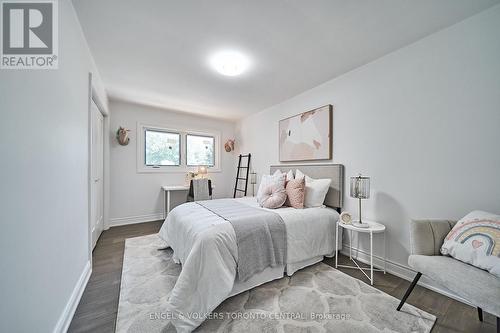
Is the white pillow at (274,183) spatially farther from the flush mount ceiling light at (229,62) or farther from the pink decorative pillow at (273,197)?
the flush mount ceiling light at (229,62)

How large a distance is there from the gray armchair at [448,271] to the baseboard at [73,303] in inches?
98.1

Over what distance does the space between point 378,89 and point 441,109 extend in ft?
2.15

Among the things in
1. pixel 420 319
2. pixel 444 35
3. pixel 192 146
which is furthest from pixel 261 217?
pixel 192 146

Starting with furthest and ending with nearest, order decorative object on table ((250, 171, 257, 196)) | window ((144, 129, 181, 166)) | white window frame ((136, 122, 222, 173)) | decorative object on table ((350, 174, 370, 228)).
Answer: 1. decorative object on table ((250, 171, 257, 196))
2. window ((144, 129, 181, 166))
3. white window frame ((136, 122, 222, 173))
4. decorative object on table ((350, 174, 370, 228))

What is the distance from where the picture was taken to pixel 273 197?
2.48 m

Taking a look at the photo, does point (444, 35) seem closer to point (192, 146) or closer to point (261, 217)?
point (261, 217)

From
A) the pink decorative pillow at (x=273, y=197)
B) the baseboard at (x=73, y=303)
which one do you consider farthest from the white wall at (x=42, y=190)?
the pink decorative pillow at (x=273, y=197)

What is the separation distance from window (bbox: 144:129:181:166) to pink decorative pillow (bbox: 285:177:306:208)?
112 inches

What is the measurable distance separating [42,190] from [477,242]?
9.14 ft

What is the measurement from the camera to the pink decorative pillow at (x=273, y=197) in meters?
2.43

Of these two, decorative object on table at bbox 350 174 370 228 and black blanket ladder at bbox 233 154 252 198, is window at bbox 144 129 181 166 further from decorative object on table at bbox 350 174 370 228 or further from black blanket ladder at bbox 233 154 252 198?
decorative object on table at bbox 350 174 370 228

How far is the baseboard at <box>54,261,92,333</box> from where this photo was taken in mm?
1242

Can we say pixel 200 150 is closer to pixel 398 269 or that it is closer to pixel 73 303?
pixel 73 303

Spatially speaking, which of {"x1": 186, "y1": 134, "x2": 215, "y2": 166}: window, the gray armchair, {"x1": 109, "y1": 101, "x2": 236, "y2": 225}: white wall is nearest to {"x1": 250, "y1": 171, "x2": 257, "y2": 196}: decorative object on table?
{"x1": 186, "y1": 134, "x2": 215, "y2": 166}: window
